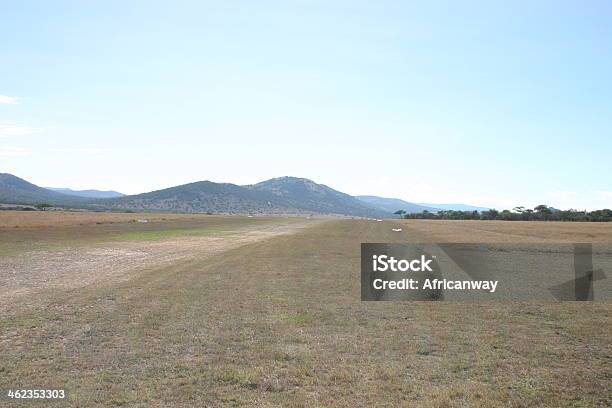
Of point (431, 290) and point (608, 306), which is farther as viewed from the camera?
point (431, 290)

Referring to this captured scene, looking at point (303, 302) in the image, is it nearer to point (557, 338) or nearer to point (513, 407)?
point (557, 338)

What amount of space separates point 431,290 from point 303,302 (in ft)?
15.3

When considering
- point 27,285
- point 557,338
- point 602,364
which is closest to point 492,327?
point 557,338

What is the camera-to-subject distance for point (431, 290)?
16297 mm

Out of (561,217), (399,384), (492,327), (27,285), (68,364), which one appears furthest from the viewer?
(561,217)

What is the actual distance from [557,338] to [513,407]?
Answer: 171 inches

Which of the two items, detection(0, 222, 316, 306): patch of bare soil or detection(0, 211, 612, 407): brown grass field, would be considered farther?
detection(0, 222, 316, 306): patch of bare soil

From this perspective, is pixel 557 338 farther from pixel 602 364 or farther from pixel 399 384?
pixel 399 384

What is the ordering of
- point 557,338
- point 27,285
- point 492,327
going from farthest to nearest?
point 27,285
point 492,327
point 557,338

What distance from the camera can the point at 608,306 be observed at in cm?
1403

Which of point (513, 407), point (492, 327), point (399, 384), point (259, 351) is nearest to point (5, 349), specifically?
point (259, 351)

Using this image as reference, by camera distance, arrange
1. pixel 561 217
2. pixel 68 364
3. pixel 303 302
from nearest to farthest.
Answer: pixel 68 364, pixel 303 302, pixel 561 217

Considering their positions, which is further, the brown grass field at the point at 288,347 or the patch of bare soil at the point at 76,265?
the patch of bare soil at the point at 76,265

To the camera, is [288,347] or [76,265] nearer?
[288,347]
